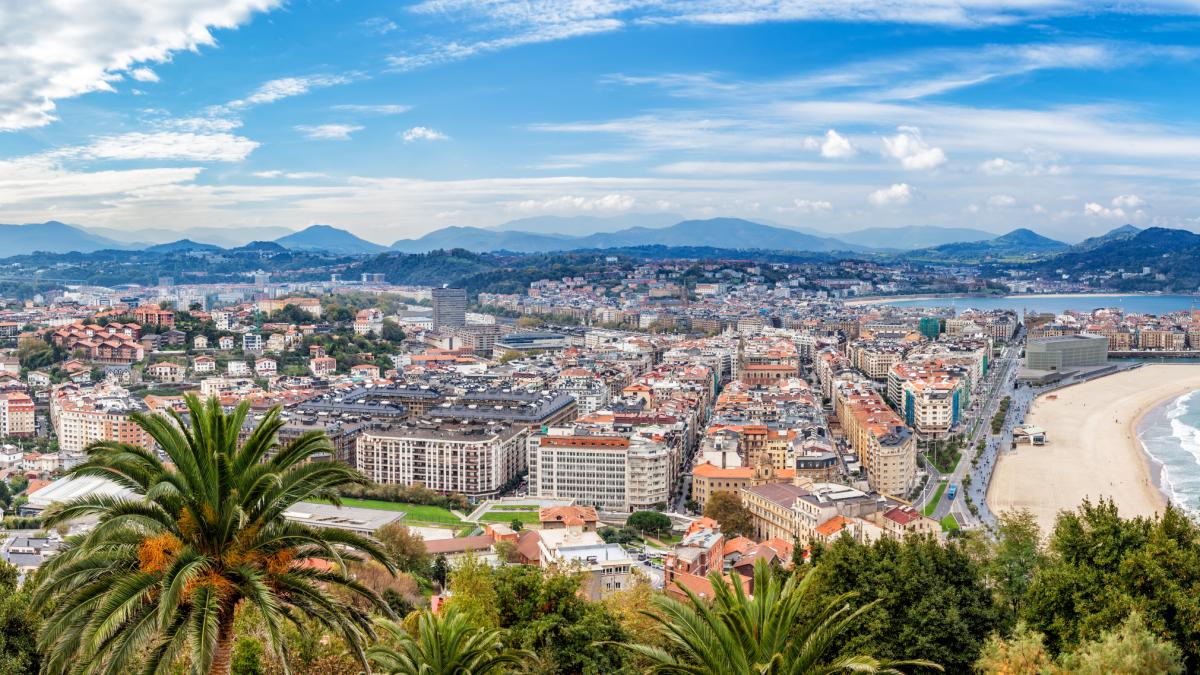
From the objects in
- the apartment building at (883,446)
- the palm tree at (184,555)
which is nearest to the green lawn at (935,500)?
the apartment building at (883,446)

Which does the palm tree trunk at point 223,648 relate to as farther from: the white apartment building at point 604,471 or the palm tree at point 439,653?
the white apartment building at point 604,471

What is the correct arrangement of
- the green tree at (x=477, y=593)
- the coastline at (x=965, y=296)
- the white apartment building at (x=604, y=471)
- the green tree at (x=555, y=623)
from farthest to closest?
the coastline at (x=965, y=296)
the white apartment building at (x=604, y=471)
the green tree at (x=555, y=623)
the green tree at (x=477, y=593)

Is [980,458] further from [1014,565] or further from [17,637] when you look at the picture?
[17,637]

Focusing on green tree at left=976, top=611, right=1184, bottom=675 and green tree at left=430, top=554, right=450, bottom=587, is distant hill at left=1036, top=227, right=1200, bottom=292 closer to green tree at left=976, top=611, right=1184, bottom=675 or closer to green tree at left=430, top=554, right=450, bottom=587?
green tree at left=430, top=554, right=450, bottom=587

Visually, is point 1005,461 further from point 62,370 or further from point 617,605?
point 62,370

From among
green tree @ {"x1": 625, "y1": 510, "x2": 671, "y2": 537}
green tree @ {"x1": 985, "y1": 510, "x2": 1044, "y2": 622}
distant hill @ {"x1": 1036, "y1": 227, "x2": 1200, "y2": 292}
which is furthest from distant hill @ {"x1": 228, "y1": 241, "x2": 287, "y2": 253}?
green tree @ {"x1": 985, "y1": 510, "x2": 1044, "y2": 622}

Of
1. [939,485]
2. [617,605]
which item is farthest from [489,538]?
[939,485]

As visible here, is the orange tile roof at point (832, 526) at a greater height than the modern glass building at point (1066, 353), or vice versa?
the modern glass building at point (1066, 353)
